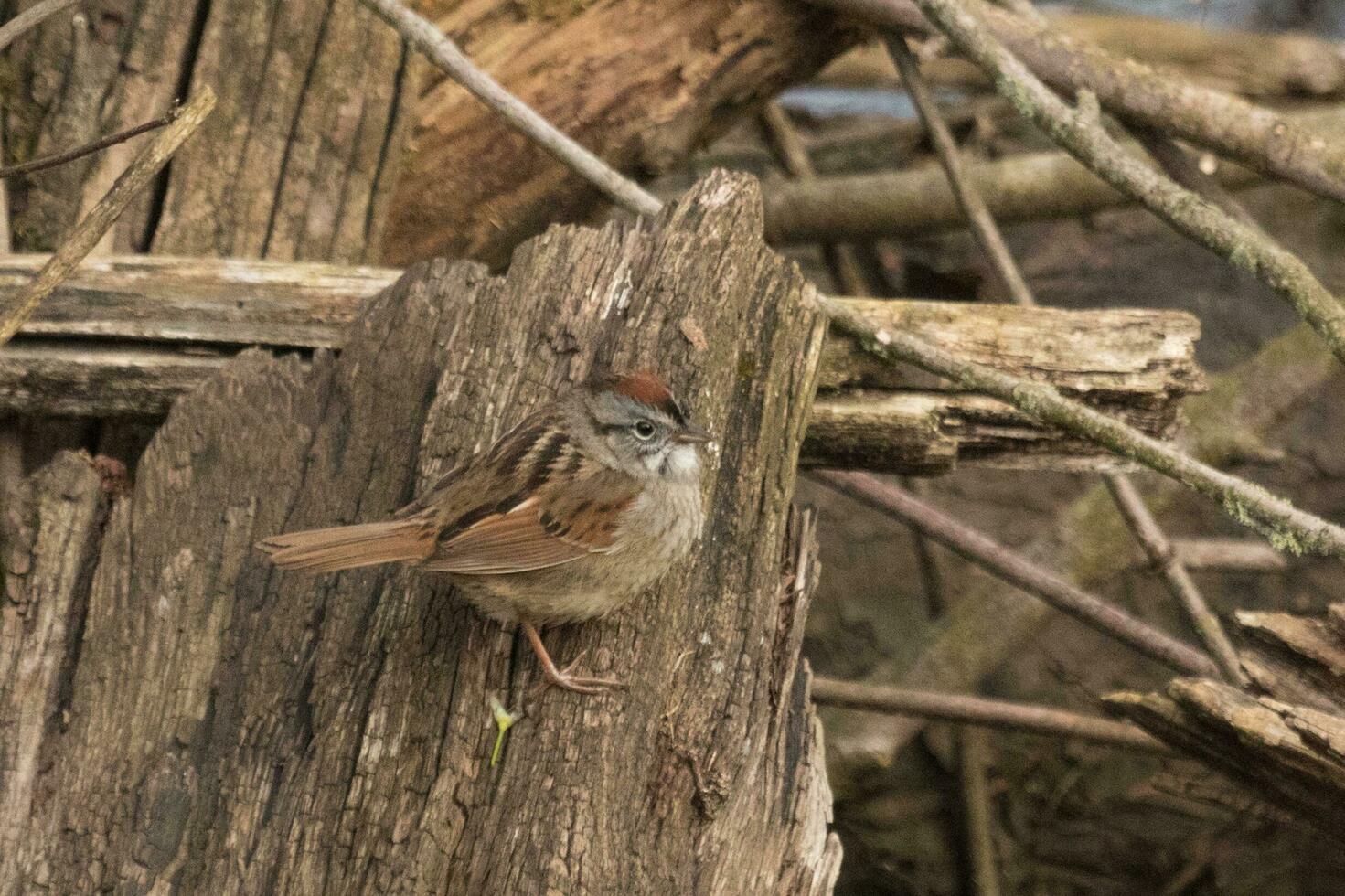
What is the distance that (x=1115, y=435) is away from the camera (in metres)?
3.44

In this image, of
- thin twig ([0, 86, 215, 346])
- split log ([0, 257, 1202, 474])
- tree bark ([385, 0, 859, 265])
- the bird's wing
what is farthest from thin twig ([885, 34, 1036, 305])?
thin twig ([0, 86, 215, 346])

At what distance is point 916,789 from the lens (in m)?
6.07

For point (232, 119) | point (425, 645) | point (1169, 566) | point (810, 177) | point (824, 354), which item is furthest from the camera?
point (810, 177)

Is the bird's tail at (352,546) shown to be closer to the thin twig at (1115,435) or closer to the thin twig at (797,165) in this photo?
the thin twig at (1115,435)

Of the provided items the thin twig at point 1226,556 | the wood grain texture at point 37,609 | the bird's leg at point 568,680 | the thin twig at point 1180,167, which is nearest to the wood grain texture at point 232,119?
the wood grain texture at point 37,609

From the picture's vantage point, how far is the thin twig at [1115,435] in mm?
3299

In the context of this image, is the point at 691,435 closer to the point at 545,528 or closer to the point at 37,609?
the point at 545,528

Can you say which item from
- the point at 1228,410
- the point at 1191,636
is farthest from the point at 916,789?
the point at 1228,410

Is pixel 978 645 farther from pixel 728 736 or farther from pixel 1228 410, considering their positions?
pixel 728 736

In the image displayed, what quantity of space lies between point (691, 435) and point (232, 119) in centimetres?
199

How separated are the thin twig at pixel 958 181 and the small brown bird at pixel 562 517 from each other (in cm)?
181

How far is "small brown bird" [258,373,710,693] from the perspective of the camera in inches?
Answer: 116

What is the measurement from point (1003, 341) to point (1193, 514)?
3.09m

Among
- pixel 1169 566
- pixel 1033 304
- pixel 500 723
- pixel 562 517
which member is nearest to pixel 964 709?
pixel 1169 566
